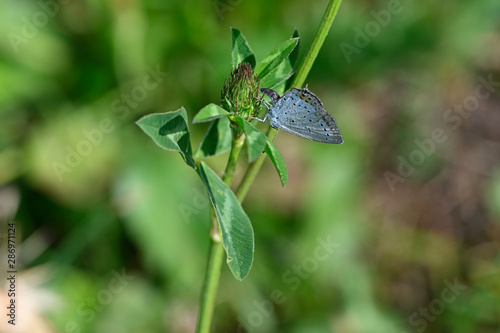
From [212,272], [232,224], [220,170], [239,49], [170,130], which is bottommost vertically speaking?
[220,170]

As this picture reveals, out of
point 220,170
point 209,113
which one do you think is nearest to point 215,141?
point 209,113

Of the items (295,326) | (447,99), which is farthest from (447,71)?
(295,326)

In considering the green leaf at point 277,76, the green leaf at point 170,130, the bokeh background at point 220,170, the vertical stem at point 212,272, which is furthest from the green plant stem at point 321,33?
the bokeh background at point 220,170

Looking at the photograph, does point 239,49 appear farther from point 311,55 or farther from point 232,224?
point 232,224

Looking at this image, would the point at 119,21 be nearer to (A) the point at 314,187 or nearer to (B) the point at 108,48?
(B) the point at 108,48

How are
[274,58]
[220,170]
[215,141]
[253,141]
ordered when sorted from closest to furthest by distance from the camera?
[253,141] → [274,58] → [215,141] → [220,170]

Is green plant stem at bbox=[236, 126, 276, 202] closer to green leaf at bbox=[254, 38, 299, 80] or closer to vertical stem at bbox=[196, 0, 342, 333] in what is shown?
vertical stem at bbox=[196, 0, 342, 333]
